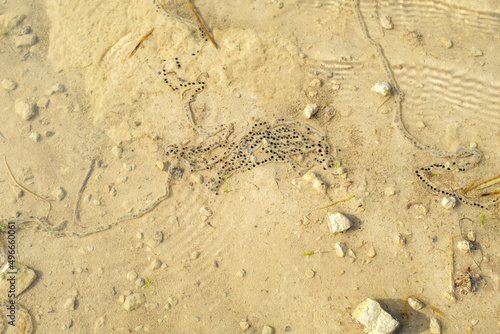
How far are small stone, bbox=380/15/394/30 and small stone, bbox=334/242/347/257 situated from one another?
2.83m

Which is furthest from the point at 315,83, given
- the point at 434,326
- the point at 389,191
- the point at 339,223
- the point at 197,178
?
the point at 434,326

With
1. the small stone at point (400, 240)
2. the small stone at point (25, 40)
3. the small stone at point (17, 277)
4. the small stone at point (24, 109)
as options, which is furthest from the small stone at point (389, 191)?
the small stone at point (25, 40)

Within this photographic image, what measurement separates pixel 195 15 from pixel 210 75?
0.86m

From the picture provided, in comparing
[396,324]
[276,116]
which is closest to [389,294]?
[396,324]

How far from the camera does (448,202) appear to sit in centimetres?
381

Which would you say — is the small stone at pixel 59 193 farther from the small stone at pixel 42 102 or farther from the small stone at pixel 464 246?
the small stone at pixel 464 246

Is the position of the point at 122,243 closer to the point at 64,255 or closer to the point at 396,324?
the point at 64,255

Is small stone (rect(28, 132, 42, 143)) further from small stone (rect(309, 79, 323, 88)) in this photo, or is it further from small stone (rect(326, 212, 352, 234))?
small stone (rect(326, 212, 352, 234))

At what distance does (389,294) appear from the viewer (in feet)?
11.9

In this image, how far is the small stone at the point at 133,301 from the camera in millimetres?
3652

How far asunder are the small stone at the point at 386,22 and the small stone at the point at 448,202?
7.43 ft

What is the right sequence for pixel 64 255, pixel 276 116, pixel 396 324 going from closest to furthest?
1. pixel 396 324
2. pixel 64 255
3. pixel 276 116

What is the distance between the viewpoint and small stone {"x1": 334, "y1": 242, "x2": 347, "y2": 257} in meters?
3.67

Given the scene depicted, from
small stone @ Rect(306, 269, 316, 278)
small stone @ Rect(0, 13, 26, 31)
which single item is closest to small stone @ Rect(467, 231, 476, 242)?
small stone @ Rect(306, 269, 316, 278)
